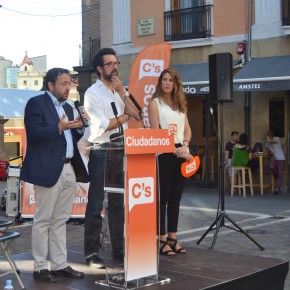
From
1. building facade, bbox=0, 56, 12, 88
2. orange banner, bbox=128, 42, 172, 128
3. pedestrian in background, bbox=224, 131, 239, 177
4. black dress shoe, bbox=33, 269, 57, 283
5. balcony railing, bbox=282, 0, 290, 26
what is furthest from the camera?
building facade, bbox=0, 56, 12, 88

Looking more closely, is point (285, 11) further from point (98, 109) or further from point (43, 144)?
point (43, 144)

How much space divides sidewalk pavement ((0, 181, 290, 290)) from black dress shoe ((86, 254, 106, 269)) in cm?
187

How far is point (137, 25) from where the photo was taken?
1922 centimetres

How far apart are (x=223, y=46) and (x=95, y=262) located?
38.4 feet

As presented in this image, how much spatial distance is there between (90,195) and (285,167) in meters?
10.2

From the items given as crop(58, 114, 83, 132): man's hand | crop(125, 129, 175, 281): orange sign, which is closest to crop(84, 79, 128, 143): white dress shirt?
crop(58, 114, 83, 132): man's hand

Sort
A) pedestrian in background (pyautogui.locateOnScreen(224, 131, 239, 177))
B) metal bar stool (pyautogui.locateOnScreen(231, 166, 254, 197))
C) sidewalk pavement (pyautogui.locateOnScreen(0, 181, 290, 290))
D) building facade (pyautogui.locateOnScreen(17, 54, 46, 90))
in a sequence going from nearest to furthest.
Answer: sidewalk pavement (pyautogui.locateOnScreen(0, 181, 290, 290))
metal bar stool (pyautogui.locateOnScreen(231, 166, 254, 197))
pedestrian in background (pyautogui.locateOnScreen(224, 131, 239, 177))
building facade (pyautogui.locateOnScreen(17, 54, 46, 90))

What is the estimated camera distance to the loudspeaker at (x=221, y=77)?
8586 mm

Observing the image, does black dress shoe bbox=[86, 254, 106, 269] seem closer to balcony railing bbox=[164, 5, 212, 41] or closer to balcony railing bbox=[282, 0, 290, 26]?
balcony railing bbox=[282, 0, 290, 26]

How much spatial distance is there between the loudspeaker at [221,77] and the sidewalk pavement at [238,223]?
196 cm

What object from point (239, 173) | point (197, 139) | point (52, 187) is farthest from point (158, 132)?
point (197, 139)

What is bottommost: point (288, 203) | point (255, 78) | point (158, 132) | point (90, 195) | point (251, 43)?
point (288, 203)

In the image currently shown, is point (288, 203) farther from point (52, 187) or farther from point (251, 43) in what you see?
point (52, 187)

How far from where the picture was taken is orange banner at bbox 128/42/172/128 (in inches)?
409
